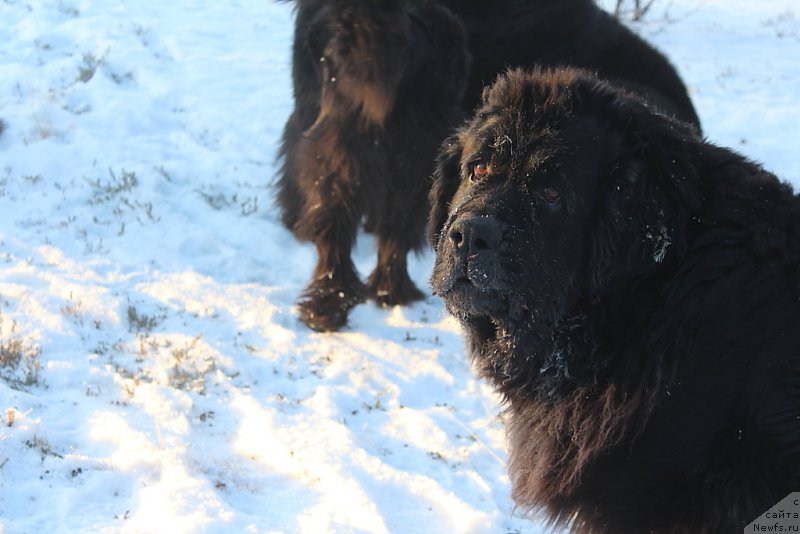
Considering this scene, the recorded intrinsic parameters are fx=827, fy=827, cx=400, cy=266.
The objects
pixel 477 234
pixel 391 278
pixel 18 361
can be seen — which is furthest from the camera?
pixel 391 278

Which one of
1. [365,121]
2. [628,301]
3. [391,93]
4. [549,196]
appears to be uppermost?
[549,196]

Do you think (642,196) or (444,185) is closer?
(642,196)

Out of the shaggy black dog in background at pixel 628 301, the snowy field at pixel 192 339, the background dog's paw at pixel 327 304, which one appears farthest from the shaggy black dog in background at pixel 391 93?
the shaggy black dog in background at pixel 628 301

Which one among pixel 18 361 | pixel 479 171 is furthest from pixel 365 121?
pixel 18 361

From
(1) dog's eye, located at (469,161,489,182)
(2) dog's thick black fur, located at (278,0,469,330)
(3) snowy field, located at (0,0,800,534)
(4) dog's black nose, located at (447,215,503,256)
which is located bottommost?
(3) snowy field, located at (0,0,800,534)

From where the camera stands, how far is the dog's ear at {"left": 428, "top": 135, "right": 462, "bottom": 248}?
10.2ft

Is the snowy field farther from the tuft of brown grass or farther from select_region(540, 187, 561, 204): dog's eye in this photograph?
select_region(540, 187, 561, 204): dog's eye

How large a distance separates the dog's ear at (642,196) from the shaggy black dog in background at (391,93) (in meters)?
2.15

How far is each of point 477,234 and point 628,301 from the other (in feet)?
1.73

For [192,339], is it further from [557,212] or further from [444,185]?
[557,212]

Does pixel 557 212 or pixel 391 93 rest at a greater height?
pixel 557 212

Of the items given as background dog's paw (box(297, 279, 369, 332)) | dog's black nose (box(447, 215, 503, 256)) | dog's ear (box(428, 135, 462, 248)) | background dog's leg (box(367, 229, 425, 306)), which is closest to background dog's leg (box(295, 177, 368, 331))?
background dog's paw (box(297, 279, 369, 332))

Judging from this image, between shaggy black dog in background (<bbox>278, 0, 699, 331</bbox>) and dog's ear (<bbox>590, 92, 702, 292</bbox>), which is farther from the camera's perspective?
shaggy black dog in background (<bbox>278, 0, 699, 331</bbox>)

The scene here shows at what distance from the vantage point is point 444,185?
3.15 metres
